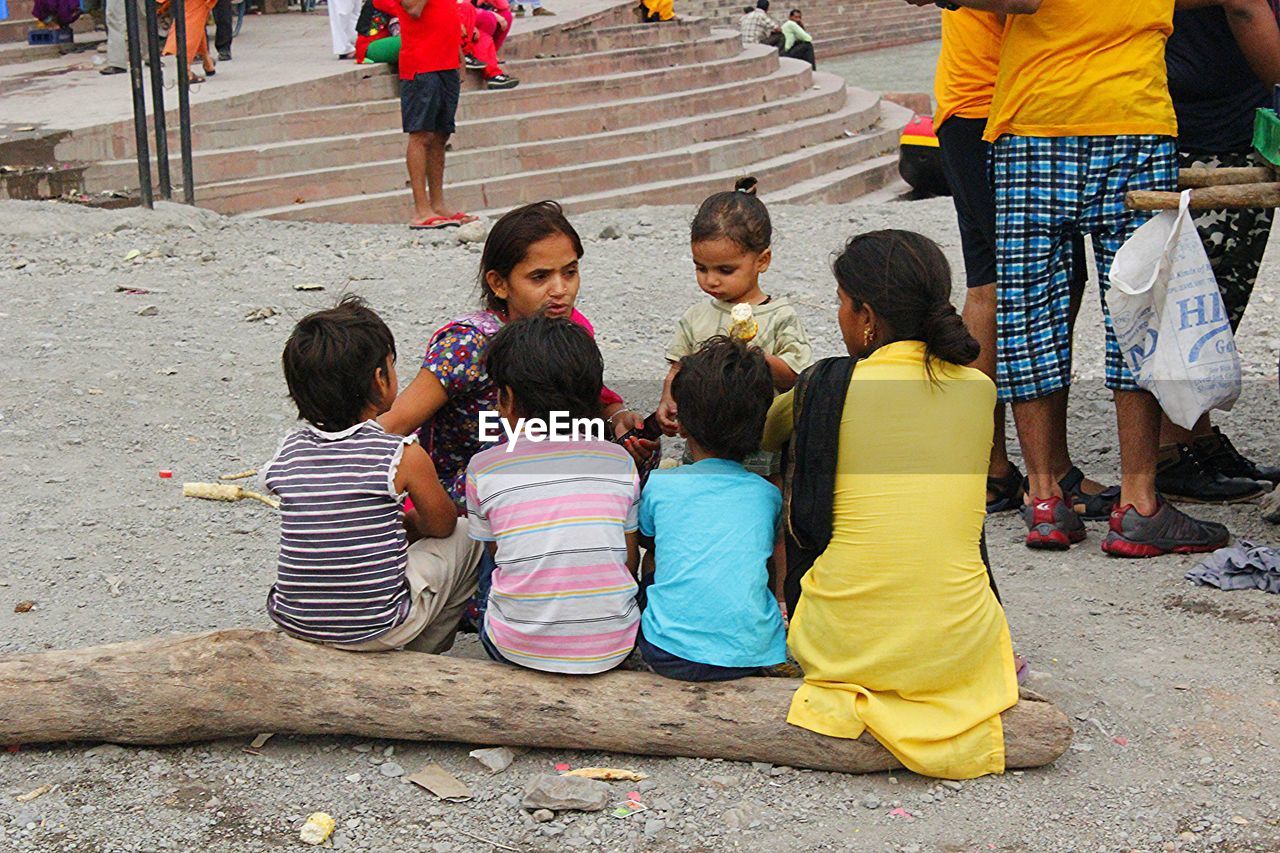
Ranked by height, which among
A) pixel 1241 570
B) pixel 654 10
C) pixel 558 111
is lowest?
pixel 1241 570

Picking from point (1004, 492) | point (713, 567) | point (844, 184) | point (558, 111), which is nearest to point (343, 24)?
point (558, 111)

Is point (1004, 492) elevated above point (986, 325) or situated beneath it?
situated beneath

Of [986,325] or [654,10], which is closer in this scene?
[986,325]

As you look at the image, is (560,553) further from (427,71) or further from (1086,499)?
(427,71)

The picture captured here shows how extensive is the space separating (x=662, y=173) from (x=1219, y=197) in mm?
8475

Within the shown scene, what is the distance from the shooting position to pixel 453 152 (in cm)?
1091

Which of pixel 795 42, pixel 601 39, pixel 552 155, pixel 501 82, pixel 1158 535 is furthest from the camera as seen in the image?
pixel 795 42

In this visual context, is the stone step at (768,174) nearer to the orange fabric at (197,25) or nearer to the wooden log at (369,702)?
the orange fabric at (197,25)

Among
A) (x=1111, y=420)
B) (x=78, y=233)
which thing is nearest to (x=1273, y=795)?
(x=1111, y=420)

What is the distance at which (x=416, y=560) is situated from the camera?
333 cm

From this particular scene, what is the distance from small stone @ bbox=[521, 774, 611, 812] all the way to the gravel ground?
3 centimetres

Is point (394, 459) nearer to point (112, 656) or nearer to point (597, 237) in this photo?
point (112, 656)

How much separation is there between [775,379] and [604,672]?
0.84 metres

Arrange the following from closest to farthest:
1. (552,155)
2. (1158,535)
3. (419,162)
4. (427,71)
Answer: (1158,535) → (427,71) → (419,162) → (552,155)
